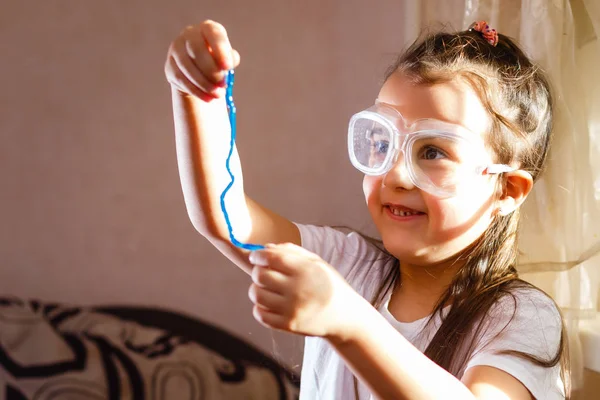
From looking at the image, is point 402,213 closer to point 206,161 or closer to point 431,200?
point 431,200

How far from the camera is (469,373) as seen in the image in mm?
889

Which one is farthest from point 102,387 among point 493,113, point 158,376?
point 493,113

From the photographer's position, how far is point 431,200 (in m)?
0.98

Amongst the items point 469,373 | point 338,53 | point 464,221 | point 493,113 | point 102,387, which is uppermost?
point 338,53

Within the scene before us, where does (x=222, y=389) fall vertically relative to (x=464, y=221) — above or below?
below

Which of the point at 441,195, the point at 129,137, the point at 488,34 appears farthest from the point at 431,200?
the point at 129,137

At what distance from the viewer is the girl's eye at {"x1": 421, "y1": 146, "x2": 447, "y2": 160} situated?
0.99 meters

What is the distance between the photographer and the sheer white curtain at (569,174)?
48.7 inches

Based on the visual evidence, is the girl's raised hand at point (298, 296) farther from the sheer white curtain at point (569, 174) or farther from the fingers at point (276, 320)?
the sheer white curtain at point (569, 174)

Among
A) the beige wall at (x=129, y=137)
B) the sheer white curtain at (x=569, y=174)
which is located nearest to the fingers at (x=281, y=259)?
the sheer white curtain at (x=569, y=174)

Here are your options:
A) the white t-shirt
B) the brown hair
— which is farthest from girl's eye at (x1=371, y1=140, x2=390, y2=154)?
the white t-shirt

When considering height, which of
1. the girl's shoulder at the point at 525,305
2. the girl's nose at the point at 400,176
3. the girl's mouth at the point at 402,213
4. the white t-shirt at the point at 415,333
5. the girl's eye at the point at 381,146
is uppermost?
the girl's eye at the point at 381,146

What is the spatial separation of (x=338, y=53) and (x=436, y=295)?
118 cm

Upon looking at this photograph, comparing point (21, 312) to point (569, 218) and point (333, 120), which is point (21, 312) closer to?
point (333, 120)
